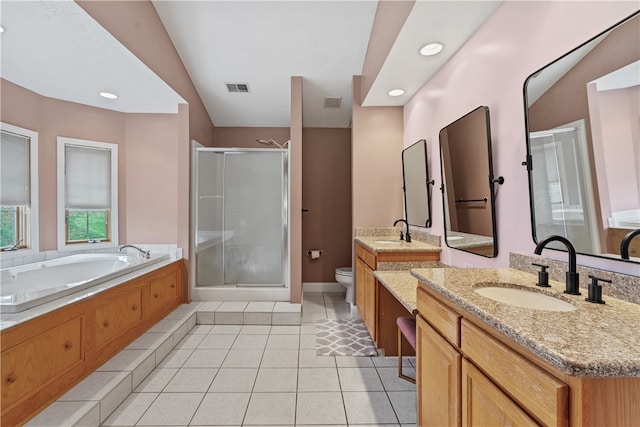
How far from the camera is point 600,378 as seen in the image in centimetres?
57

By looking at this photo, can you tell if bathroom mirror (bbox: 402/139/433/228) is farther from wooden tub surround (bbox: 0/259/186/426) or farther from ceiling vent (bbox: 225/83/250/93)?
wooden tub surround (bbox: 0/259/186/426)

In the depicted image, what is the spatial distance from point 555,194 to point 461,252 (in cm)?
91

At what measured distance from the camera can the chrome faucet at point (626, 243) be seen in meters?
0.89

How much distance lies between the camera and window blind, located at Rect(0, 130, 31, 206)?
244 centimetres

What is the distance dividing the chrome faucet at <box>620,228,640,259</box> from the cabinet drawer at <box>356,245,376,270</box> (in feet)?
5.10

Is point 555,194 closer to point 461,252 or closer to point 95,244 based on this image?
point 461,252

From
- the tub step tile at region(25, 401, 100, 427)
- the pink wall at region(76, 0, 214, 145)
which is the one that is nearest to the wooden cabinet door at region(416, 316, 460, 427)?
the tub step tile at region(25, 401, 100, 427)

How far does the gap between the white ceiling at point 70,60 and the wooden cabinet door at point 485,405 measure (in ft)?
9.57

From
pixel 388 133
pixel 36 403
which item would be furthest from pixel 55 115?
pixel 388 133

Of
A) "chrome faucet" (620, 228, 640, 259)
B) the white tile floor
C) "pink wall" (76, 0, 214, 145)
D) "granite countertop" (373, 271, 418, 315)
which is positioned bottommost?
the white tile floor

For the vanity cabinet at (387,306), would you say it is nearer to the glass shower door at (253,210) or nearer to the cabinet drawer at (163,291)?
the glass shower door at (253,210)

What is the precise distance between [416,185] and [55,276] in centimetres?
370

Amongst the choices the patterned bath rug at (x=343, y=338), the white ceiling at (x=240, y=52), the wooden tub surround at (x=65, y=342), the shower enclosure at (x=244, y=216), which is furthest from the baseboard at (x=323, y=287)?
the white ceiling at (x=240, y=52)

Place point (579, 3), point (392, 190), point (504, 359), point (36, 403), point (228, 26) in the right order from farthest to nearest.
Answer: point (392, 190), point (228, 26), point (36, 403), point (579, 3), point (504, 359)
